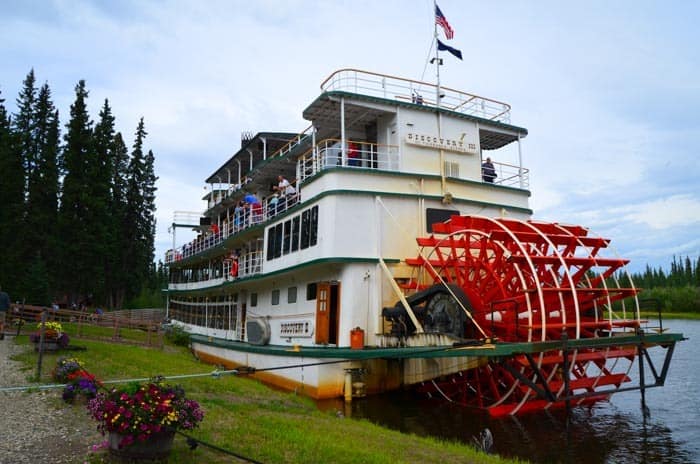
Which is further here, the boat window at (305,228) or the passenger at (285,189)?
the passenger at (285,189)

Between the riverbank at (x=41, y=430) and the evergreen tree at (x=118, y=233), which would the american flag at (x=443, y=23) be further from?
the evergreen tree at (x=118, y=233)

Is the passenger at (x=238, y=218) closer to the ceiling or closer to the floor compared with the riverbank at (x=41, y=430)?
closer to the ceiling

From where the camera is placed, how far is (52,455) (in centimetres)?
558

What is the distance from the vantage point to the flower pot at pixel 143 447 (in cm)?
504

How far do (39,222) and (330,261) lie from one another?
24162 mm

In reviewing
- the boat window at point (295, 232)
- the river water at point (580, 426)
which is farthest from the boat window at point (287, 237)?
the river water at point (580, 426)

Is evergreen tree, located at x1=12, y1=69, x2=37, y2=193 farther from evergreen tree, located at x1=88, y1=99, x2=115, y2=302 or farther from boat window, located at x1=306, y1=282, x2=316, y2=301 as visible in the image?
boat window, located at x1=306, y1=282, x2=316, y2=301

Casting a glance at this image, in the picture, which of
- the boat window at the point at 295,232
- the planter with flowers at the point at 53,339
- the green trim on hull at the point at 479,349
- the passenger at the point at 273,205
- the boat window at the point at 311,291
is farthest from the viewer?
the passenger at the point at 273,205

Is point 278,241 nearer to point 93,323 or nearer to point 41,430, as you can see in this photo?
point 41,430

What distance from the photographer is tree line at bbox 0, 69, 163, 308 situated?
2927 cm

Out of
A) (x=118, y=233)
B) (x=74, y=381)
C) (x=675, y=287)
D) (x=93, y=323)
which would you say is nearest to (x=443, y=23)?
(x=74, y=381)

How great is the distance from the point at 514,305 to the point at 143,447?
7771mm

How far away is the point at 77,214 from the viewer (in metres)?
31.4

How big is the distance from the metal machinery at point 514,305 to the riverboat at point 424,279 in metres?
0.04
